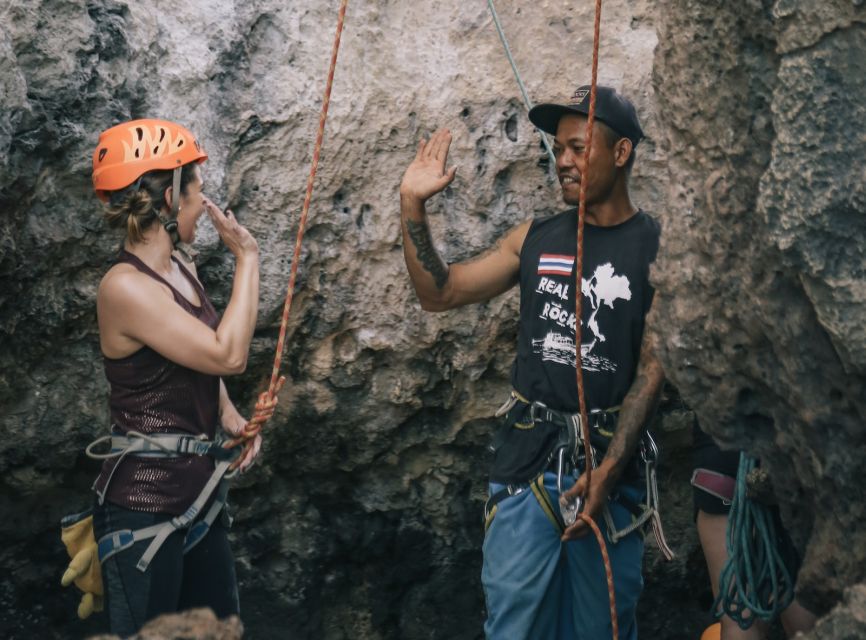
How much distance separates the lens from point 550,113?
11.9 ft

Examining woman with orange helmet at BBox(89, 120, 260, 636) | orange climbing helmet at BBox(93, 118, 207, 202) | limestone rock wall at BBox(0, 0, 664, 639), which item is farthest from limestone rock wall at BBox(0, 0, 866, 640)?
woman with orange helmet at BBox(89, 120, 260, 636)

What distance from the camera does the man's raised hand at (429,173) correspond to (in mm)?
3568

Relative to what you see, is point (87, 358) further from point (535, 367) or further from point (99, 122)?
point (535, 367)

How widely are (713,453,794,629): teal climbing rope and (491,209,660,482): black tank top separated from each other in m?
0.47

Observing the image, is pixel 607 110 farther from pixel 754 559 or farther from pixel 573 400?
pixel 754 559

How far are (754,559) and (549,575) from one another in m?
0.59

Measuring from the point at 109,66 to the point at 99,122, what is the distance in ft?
0.63

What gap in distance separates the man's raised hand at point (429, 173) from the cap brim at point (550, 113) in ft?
0.91

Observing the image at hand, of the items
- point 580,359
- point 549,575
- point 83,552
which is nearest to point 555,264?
point 580,359

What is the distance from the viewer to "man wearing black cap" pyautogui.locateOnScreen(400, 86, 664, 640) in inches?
135

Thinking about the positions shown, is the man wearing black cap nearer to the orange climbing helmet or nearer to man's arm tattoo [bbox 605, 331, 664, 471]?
man's arm tattoo [bbox 605, 331, 664, 471]

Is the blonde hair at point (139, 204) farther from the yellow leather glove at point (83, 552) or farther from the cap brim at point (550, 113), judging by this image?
the cap brim at point (550, 113)

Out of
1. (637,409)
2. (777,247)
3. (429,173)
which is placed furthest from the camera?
(429,173)

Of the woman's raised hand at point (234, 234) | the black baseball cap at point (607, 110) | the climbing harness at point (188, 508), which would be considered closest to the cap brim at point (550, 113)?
the black baseball cap at point (607, 110)
